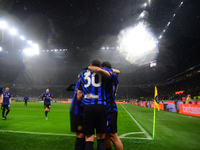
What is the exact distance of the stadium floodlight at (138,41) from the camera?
94.8ft

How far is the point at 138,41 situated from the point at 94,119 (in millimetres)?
32692

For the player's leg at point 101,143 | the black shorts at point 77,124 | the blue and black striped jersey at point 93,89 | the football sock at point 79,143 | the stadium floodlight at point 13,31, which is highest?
the stadium floodlight at point 13,31

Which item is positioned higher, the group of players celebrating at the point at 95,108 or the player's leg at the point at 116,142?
the group of players celebrating at the point at 95,108

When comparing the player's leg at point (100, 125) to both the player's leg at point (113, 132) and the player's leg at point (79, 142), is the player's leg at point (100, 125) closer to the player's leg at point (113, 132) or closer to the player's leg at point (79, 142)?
the player's leg at point (113, 132)

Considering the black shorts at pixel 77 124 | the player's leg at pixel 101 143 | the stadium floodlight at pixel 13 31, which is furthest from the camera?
the stadium floodlight at pixel 13 31

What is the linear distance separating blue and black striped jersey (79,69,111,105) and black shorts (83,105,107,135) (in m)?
0.12

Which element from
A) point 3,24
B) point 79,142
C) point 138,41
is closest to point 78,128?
point 79,142

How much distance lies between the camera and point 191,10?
797 inches

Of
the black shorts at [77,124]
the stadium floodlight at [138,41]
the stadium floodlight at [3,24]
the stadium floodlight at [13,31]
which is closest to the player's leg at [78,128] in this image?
the black shorts at [77,124]

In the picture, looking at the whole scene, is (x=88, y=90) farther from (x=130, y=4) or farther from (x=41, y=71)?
(x=41, y=71)

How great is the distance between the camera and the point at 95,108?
2.33 metres

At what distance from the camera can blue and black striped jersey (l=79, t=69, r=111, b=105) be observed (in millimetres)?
2410

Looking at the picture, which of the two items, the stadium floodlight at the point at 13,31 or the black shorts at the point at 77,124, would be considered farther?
the stadium floodlight at the point at 13,31

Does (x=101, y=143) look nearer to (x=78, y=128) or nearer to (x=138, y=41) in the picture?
(x=78, y=128)
